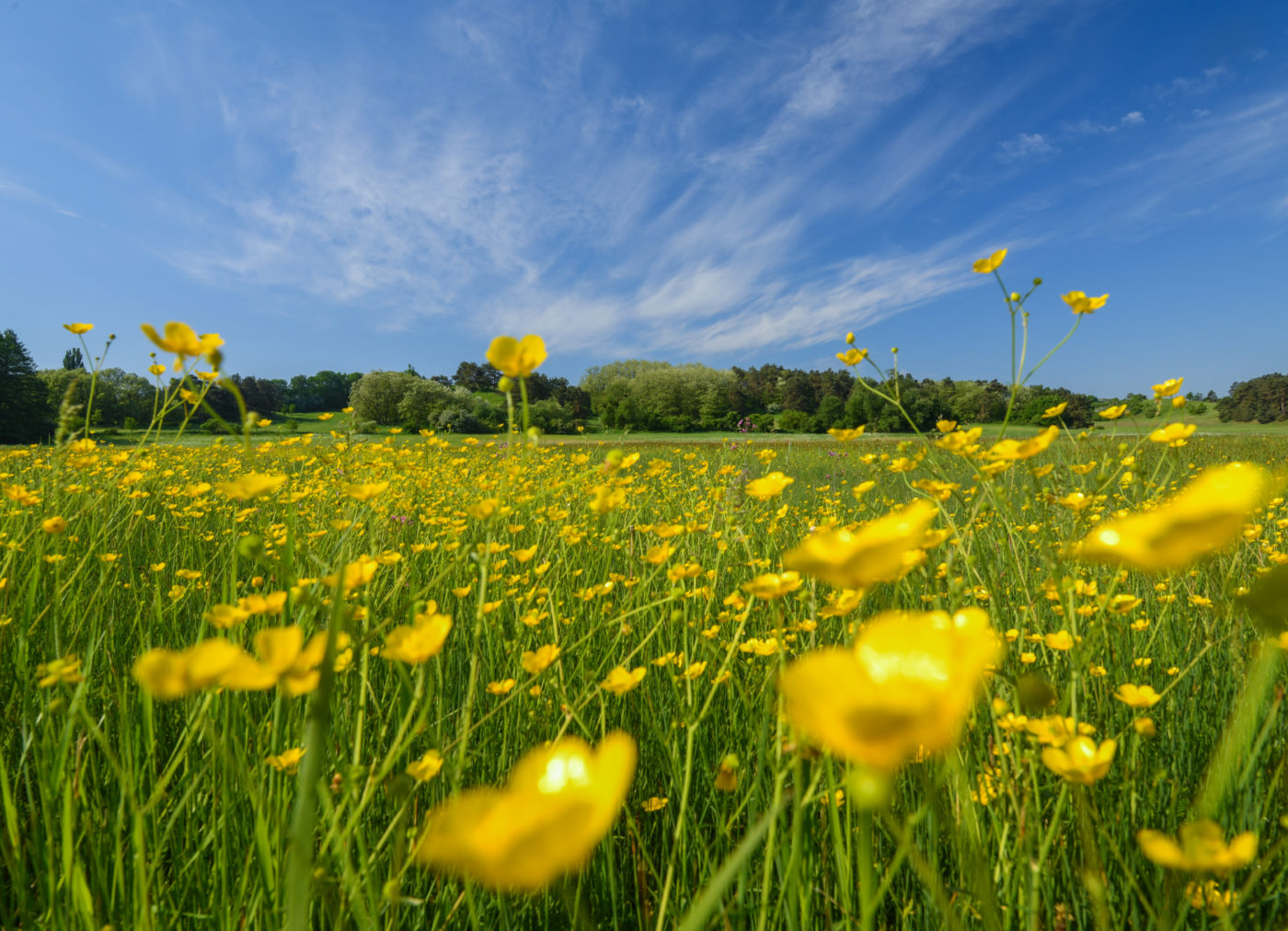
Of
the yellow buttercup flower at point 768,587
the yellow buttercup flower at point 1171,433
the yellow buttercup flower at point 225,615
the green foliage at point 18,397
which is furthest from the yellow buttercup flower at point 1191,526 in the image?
the green foliage at point 18,397

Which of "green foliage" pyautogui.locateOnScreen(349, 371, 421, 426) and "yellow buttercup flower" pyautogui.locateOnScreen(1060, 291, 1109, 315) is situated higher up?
"green foliage" pyautogui.locateOnScreen(349, 371, 421, 426)

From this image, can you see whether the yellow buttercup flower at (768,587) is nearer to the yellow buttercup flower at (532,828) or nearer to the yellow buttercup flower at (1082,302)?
the yellow buttercup flower at (532,828)

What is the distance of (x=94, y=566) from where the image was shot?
6.72ft

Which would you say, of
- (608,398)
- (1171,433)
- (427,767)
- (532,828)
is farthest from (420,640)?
(608,398)

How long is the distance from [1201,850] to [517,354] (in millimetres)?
808

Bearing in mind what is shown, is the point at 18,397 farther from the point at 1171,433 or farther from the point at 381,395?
the point at 1171,433

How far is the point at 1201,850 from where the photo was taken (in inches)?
19.5

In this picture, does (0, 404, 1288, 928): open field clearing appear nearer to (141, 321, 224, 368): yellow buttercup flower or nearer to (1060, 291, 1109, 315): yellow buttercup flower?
(141, 321, 224, 368): yellow buttercup flower

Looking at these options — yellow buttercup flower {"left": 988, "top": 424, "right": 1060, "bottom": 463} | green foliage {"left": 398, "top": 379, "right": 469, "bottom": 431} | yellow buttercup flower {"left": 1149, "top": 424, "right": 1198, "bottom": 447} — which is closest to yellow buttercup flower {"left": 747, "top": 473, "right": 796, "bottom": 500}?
yellow buttercup flower {"left": 988, "top": 424, "right": 1060, "bottom": 463}

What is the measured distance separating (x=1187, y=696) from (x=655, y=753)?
124 centimetres

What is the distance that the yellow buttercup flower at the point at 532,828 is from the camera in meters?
0.24

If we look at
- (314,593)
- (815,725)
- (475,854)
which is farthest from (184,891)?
(815,725)

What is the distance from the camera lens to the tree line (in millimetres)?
22531

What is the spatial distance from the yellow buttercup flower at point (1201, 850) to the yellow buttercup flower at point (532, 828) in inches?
20.0
